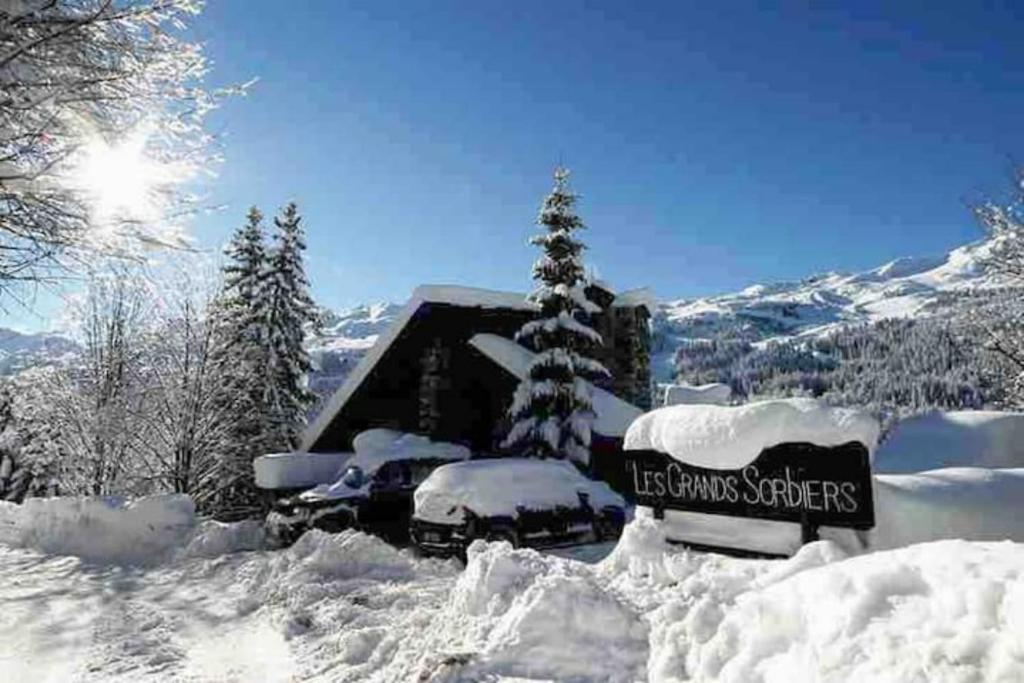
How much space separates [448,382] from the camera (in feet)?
67.4

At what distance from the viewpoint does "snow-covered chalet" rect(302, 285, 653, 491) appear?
65.3 ft

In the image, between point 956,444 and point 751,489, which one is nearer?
point 751,489

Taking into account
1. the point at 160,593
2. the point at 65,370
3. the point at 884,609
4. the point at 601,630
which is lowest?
the point at 160,593

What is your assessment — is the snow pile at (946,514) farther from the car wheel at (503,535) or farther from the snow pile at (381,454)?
the snow pile at (381,454)

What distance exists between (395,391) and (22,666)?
15036 mm

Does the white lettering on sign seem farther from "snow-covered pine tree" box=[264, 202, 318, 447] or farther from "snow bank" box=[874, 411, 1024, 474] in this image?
"snow-covered pine tree" box=[264, 202, 318, 447]

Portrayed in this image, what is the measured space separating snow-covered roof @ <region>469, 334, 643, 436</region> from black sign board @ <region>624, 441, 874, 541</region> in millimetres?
10979

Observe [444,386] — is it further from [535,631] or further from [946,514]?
[946,514]

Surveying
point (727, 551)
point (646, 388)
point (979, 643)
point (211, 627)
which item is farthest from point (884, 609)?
point (646, 388)

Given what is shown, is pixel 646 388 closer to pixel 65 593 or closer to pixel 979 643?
pixel 65 593

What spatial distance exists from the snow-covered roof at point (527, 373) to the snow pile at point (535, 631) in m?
11.7

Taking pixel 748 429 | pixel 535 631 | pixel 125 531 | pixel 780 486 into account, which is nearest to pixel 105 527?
pixel 125 531

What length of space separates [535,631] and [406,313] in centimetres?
1577

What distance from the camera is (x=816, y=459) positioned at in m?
6.08
